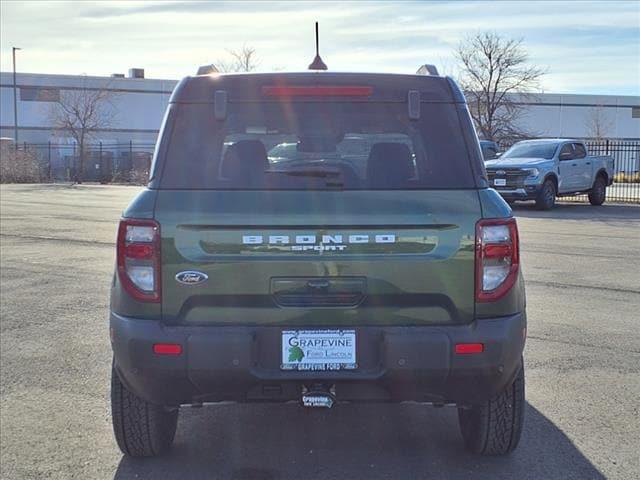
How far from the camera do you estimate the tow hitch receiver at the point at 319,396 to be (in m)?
3.66

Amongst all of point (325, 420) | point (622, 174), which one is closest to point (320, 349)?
point (325, 420)

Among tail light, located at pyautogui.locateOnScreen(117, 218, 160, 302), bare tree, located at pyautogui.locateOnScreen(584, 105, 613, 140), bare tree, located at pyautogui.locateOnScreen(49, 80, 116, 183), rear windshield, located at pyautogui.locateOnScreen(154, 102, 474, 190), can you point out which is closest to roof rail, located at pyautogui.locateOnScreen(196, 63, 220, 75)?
rear windshield, located at pyautogui.locateOnScreen(154, 102, 474, 190)

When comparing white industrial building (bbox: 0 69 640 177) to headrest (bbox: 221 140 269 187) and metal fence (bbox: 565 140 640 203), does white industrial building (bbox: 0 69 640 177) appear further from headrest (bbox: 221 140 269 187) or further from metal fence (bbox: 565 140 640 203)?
headrest (bbox: 221 140 269 187)

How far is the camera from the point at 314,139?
4.12 m

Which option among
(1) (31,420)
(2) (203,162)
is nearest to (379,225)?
(2) (203,162)

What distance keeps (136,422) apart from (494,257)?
2.02 meters

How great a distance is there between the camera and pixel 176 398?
12.2 feet

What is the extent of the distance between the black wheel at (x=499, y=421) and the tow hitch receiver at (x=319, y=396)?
77 centimetres

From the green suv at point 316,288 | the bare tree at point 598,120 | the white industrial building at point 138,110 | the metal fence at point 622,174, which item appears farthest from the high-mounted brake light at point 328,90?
the bare tree at point 598,120

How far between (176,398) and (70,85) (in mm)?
62230

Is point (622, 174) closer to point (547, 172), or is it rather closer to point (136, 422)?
point (547, 172)

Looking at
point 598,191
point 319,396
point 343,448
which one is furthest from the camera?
point 598,191

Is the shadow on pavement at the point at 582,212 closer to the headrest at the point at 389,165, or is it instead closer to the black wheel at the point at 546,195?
the black wheel at the point at 546,195

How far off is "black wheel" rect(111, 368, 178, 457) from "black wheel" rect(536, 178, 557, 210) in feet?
56.5
